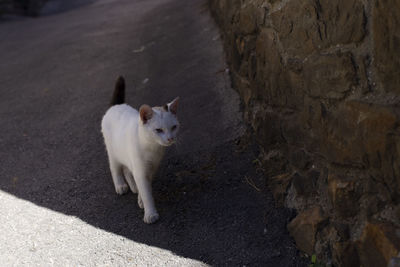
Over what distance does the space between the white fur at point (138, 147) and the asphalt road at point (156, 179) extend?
134mm

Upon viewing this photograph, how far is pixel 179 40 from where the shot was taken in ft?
21.7

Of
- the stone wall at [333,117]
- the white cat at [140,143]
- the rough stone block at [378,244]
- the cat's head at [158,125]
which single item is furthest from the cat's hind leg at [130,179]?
the rough stone block at [378,244]

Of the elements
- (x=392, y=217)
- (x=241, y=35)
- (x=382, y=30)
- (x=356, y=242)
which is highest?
(x=382, y=30)

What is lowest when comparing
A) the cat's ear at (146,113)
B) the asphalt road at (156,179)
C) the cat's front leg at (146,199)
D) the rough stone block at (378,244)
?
the asphalt road at (156,179)

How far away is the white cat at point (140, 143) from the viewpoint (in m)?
3.33

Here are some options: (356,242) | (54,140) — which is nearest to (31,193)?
(54,140)

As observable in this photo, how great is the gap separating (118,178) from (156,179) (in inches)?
12.5

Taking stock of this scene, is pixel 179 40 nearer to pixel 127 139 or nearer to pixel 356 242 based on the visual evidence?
pixel 127 139

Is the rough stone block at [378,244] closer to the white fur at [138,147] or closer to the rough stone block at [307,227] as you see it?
the rough stone block at [307,227]

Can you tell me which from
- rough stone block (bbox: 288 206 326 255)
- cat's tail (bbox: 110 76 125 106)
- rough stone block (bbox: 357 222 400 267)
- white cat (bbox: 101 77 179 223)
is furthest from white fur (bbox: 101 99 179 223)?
rough stone block (bbox: 357 222 400 267)

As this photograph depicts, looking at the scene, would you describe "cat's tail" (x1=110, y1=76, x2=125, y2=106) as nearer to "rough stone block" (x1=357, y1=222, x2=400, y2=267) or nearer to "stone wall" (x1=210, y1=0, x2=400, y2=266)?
"stone wall" (x1=210, y1=0, x2=400, y2=266)

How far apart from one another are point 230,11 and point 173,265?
2.18 meters

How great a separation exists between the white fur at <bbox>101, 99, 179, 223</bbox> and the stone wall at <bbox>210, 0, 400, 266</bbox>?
74cm

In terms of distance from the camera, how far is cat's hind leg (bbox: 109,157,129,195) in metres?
3.86
